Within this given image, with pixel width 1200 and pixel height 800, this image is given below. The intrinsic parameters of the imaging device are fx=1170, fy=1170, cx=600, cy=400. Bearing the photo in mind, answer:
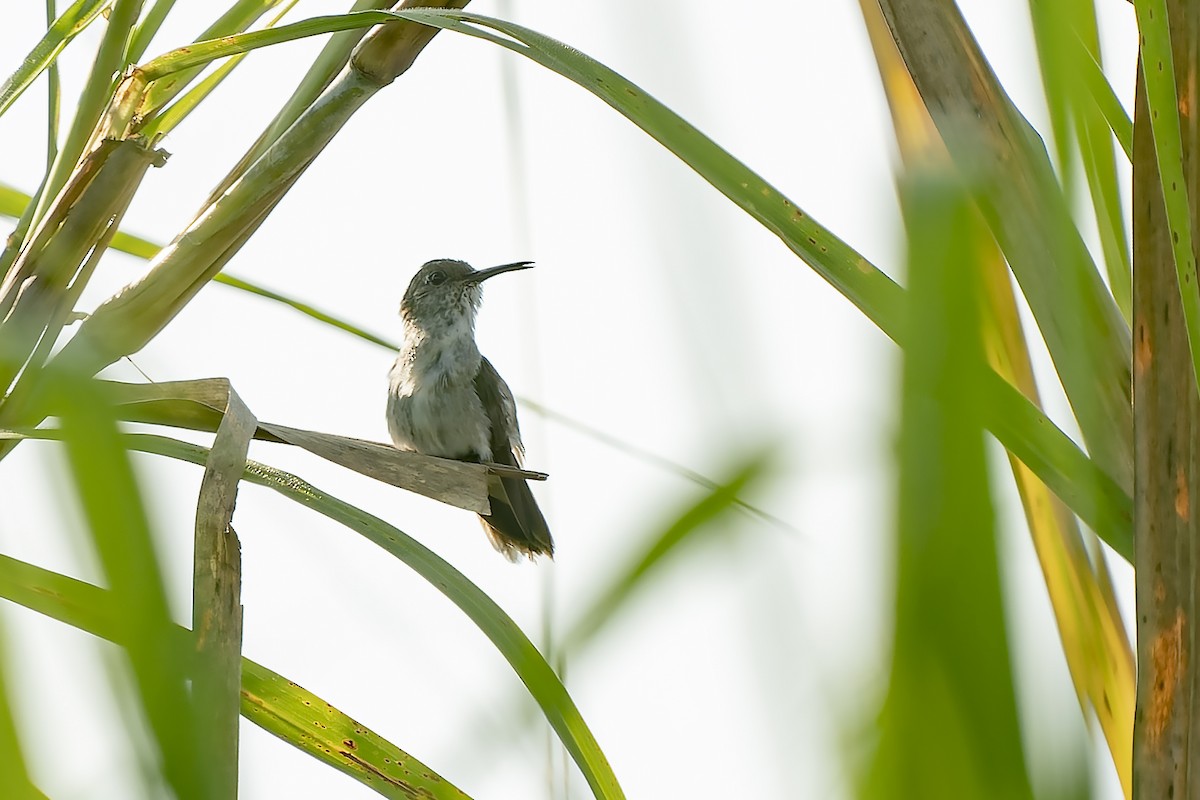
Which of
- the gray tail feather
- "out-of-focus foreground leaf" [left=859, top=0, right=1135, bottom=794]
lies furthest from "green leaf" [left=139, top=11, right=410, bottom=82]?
the gray tail feather

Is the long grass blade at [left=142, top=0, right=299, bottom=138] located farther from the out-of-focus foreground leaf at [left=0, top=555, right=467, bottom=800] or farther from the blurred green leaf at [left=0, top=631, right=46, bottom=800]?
the blurred green leaf at [left=0, top=631, right=46, bottom=800]

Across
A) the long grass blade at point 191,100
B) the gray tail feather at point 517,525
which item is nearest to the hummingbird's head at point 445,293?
the gray tail feather at point 517,525

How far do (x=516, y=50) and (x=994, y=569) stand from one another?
1.62ft

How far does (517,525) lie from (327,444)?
164 centimetres

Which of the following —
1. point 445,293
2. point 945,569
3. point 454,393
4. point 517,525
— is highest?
point 445,293

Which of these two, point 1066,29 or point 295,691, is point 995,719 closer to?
point 1066,29

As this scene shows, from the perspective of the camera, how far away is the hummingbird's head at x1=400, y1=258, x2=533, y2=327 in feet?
9.51

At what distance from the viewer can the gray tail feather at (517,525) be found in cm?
235

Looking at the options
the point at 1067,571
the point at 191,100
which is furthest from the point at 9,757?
the point at 191,100

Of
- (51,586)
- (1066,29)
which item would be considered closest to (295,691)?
(51,586)

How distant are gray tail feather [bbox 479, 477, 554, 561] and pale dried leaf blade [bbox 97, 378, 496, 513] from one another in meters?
1.52

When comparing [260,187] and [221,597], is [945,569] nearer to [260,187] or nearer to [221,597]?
[221,597]

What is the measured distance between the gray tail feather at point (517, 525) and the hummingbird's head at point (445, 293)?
0.62 metres

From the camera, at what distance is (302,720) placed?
25.0 inches
